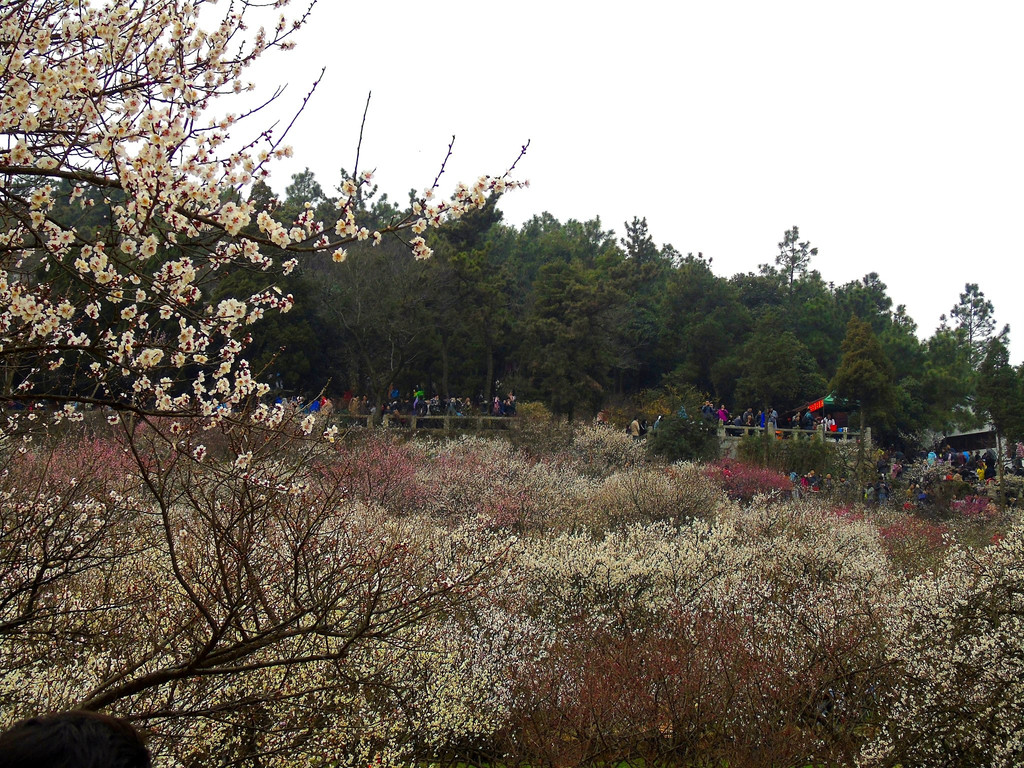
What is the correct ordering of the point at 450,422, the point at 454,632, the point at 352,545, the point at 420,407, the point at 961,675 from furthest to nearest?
the point at 420,407 → the point at 450,422 → the point at 454,632 → the point at 961,675 → the point at 352,545

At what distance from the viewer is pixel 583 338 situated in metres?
34.8

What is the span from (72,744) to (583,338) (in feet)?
110

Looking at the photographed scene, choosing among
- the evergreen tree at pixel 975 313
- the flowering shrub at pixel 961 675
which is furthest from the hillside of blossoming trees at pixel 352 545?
the evergreen tree at pixel 975 313

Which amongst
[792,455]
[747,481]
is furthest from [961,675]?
[792,455]

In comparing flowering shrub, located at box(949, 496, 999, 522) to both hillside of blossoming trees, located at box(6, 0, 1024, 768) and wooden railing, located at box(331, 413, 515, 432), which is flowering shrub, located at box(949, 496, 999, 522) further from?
wooden railing, located at box(331, 413, 515, 432)

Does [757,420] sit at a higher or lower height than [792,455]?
higher

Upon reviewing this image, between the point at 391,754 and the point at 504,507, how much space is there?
38.9 feet

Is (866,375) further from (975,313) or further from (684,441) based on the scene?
(975,313)

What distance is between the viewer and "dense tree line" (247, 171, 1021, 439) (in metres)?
33.7

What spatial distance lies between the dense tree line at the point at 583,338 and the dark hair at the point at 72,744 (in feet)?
98.6

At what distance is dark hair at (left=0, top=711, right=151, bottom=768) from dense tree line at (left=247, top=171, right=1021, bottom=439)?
98.6 ft

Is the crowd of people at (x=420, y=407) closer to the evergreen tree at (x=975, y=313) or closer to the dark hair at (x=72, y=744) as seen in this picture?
the dark hair at (x=72, y=744)

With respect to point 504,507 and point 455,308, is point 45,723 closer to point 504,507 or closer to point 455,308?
point 504,507

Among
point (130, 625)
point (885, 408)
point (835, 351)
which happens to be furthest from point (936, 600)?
point (835, 351)
